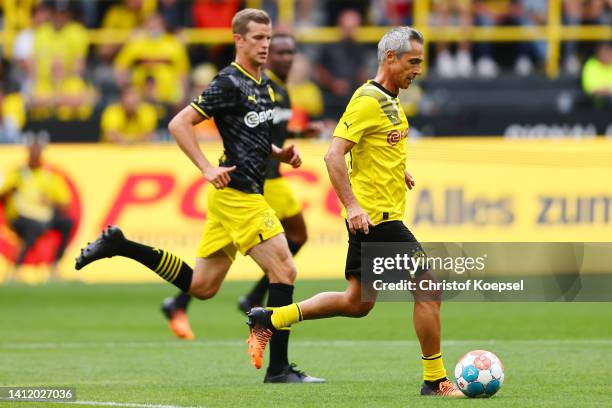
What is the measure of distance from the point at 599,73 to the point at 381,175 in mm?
13139

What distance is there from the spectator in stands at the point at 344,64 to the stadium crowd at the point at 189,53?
15 mm

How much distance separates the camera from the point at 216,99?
32.2ft

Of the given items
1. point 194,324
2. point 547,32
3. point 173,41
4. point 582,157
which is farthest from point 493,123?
→ point 194,324

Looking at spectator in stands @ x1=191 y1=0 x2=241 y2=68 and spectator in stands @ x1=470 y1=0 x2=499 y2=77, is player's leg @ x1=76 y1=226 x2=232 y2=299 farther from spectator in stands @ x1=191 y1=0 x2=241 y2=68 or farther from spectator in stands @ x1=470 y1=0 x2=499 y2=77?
spectator in stands @ x1=470 y1=0 x2=499 y2=77

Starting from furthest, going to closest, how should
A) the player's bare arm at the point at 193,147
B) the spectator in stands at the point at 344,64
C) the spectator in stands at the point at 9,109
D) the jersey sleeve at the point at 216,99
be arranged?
the spectator in stands at the point at 344,64 → the spectator in stands at the point at 9,109 → the jersey sleeve at the point at 216,99 → the player's bare arm at the point at 193,147

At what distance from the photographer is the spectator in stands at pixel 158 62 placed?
2177 centimetres

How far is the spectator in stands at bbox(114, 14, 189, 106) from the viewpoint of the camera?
21766mm

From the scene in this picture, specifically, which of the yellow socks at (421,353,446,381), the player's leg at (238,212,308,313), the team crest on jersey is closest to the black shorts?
the team crest on jersey

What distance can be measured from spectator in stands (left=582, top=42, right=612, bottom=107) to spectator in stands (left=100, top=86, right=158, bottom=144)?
250 inches

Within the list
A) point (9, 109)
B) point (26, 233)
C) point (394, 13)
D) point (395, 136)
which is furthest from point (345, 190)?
point (394, 13)

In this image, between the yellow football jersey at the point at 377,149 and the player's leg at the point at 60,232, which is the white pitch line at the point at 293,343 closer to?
the yellow football jersey at the point at 377,149

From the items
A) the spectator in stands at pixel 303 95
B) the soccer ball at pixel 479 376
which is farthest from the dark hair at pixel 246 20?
the spectator in stands at pixel 303 95

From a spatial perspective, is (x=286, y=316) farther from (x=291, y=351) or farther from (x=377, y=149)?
(x=291, y=351)

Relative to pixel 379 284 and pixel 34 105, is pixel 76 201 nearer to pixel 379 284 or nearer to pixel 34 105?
pixel 34 105
